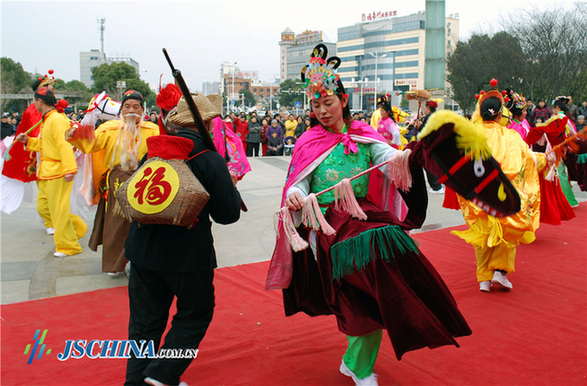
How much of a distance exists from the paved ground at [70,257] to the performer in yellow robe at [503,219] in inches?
90.0

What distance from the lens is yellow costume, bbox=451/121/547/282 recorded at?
405 centimetres

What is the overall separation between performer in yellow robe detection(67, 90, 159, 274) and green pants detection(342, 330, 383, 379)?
264cm

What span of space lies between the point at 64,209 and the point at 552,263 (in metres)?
5.46

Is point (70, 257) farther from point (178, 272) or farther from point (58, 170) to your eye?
point (178, 272)

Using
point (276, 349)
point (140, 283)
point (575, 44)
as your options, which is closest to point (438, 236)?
point (276, 349)

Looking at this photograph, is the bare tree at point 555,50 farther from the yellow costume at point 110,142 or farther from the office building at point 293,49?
the office building at point 293,49

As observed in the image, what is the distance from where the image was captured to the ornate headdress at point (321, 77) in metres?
2.79

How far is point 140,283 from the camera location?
242cm

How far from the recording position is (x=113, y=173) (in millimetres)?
4379

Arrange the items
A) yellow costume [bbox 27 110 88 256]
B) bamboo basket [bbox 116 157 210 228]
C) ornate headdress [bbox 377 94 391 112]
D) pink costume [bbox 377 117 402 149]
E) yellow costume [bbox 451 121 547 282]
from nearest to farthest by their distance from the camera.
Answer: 1. bamboo basket [bbox 116 157 210 228]
2. yellow costume [bbox 451 121 547 282]
3. yellow costume [bbox 27 110 88 256]
4. ornate headdress [bbox 377 94 391 112]
5. pink costume [bbox 377 117 402 149]

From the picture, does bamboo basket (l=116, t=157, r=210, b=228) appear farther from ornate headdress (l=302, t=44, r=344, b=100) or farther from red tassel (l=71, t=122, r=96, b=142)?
red tassel (l=71, t=122, r=96, b=142)

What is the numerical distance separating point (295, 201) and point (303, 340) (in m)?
1.19

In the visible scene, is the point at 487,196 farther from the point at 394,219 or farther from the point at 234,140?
the point at 234,140

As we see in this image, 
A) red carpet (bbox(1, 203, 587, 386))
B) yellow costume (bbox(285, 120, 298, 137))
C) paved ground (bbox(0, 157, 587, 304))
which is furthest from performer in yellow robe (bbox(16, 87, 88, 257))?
yellow costume (bbox(285, 120, 298, 137))
